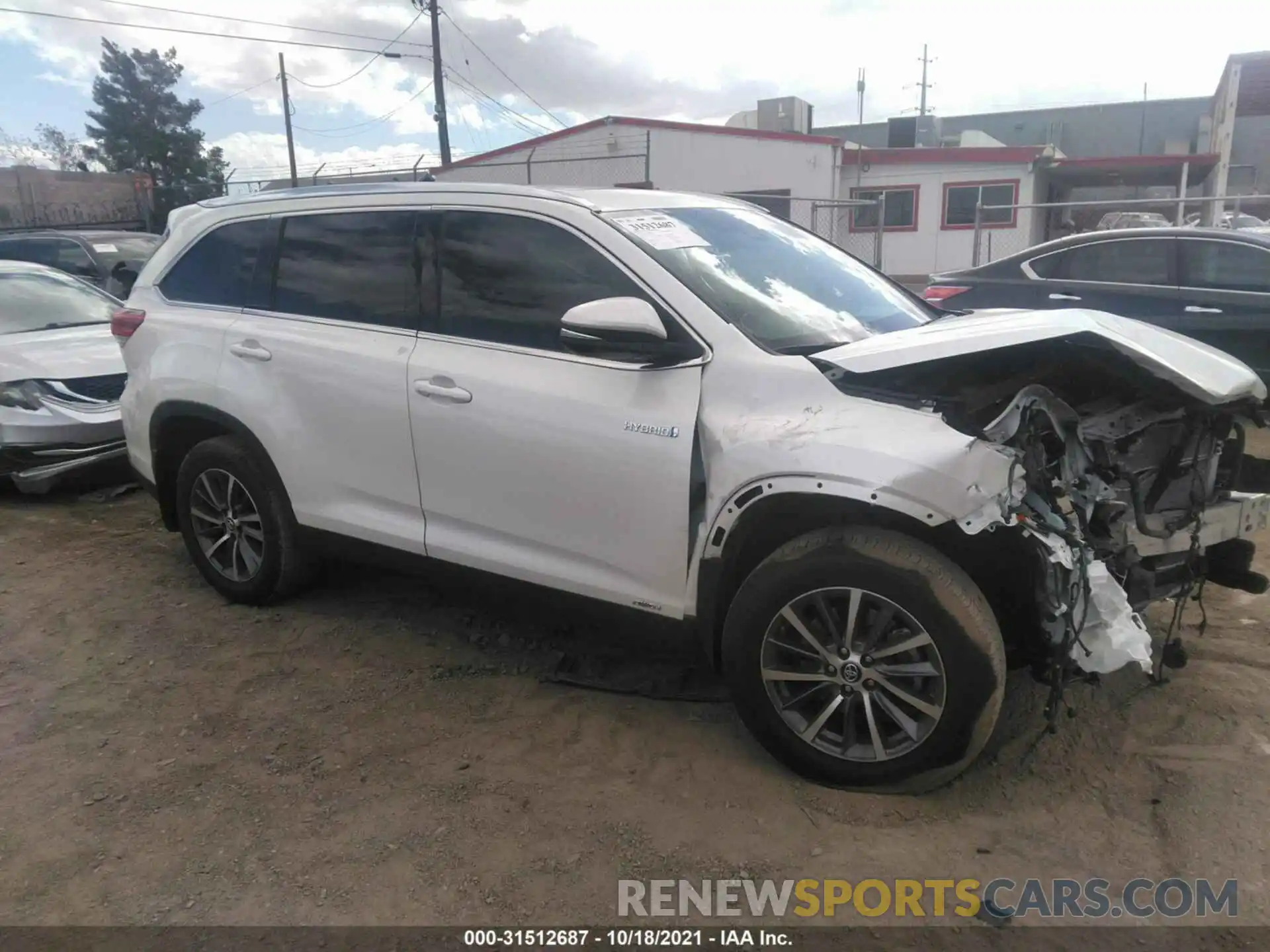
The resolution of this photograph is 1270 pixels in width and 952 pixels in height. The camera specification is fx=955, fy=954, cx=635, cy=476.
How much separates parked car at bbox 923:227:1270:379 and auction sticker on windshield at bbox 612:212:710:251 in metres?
5.22

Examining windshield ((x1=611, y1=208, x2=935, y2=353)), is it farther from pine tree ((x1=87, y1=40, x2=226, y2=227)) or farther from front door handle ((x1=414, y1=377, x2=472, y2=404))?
pine tree ((x1=87, y1=40, x2=226, y2=227))

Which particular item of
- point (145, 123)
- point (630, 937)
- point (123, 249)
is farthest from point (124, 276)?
point (145, 123)

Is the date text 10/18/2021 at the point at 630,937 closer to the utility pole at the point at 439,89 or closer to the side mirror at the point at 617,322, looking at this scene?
the side mirror at the point at 617,322

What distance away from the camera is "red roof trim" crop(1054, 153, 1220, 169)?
2428 centimetres

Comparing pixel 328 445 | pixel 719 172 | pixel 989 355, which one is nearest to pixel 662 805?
pixel 989 355

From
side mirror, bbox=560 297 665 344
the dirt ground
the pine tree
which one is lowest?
the dirt ground

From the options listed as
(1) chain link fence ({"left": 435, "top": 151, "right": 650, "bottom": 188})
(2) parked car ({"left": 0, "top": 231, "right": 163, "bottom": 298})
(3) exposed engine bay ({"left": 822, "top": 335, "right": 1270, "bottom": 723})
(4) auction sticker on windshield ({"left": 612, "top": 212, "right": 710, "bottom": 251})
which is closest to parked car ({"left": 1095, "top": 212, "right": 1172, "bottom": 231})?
(1) chain link fence ({"left": 435, "top": 151, "right": 650, "bottom": 188})

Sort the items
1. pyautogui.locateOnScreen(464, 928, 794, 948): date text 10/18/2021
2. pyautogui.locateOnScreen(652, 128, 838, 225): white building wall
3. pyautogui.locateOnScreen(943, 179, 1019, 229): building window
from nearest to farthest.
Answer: pyautogui.locateOnScreen(464, 928, 794, 948): date text 10/18/2021 → pyautogui.locateOnScreen(652, 128, 838, 225): white building wall → pyautogui.locateOnScreen(943, 179, 1019, 229): building window

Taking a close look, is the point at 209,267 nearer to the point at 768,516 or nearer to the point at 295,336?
the point at 295,336

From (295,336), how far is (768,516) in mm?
2264

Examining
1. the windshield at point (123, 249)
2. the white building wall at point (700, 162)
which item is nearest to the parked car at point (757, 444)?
the windshield at point (123, 249)

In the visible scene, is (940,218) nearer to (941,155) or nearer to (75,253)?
(941,155)

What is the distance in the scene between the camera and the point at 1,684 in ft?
12.9

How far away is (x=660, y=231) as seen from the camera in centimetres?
348
